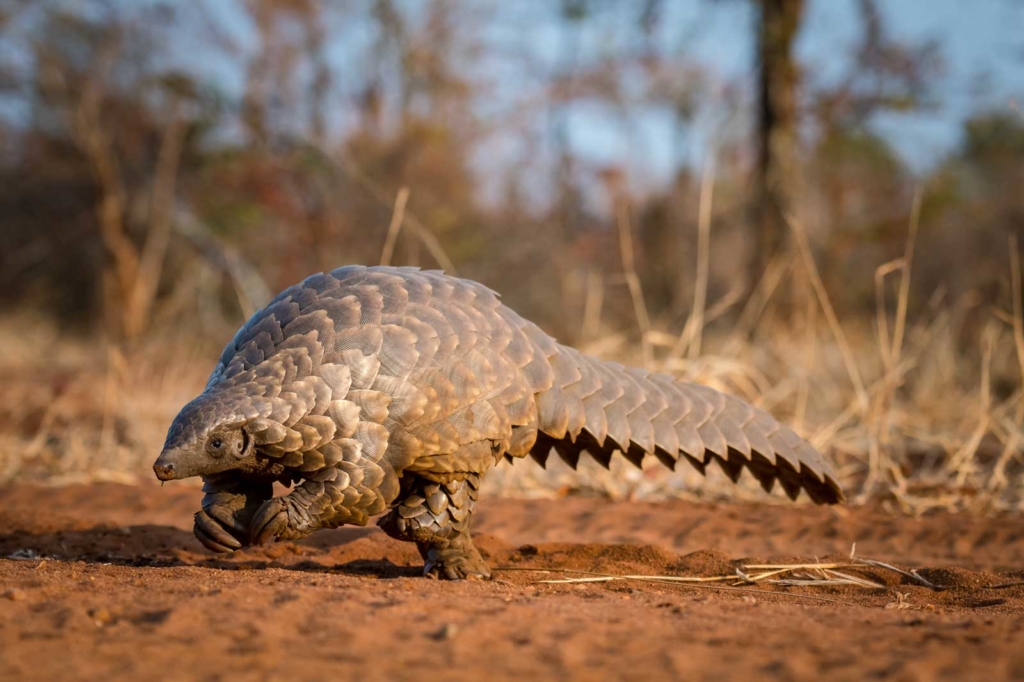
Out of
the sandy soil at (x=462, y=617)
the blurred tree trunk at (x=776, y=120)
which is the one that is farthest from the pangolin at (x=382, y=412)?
the blurred tree trunk at (x=776, y=120)

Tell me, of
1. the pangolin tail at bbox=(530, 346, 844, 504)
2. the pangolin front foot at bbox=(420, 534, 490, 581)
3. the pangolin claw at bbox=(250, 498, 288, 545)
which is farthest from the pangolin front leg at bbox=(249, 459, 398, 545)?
the pangolin tail at bbox=(530, 346, 844, 504)

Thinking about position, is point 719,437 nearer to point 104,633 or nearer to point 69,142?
point 104,633

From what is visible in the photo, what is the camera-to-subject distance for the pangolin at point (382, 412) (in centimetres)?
307

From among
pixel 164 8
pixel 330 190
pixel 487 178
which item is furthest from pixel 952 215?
pixel 164 8

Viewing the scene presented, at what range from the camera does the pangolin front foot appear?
137 inches

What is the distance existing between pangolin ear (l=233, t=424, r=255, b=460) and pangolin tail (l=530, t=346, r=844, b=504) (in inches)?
42.1

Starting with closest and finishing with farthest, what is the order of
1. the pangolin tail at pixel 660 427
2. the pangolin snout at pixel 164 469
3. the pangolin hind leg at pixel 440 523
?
the pangolin snout at pixel 164 469 → the pangolin hind leg at pixel 440 523 → the pangolin tail at pixel 660 427

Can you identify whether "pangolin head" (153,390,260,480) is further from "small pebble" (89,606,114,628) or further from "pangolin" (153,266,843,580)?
"small pebble" (89,606,114,628)

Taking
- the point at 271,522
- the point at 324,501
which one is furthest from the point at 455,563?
the point at 271,522

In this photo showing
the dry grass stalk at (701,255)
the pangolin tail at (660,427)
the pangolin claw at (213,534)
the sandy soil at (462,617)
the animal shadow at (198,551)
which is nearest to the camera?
the sandy soil at (462,617)

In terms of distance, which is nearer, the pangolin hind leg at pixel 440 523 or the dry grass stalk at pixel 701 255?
the pangolin hind leg at pixel 440 523

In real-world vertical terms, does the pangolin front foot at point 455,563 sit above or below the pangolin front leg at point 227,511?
below

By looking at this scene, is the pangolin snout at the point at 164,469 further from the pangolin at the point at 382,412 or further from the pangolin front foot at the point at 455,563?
the pangolin front foot at the point at 455,563

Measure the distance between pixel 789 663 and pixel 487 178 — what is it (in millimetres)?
21318
